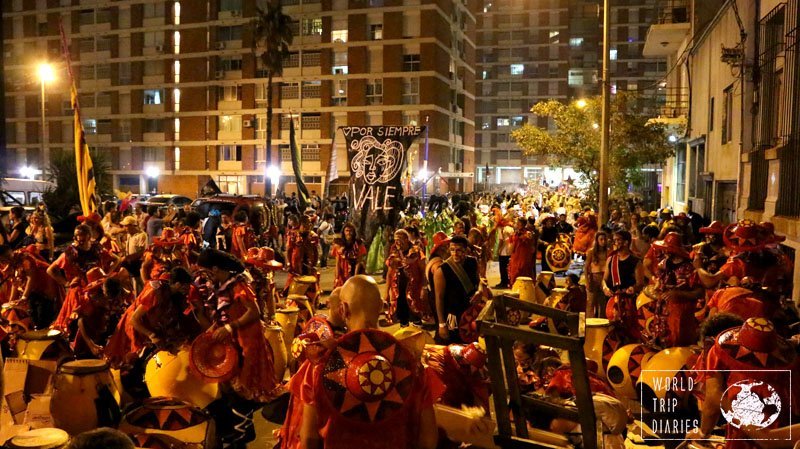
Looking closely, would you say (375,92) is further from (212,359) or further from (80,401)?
(80,401)

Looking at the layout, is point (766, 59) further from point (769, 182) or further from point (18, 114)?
point (18, 114)

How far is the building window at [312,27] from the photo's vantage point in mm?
58631

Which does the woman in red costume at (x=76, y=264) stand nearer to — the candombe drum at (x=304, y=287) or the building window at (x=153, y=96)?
the candombe drum at (x=304, y=287)

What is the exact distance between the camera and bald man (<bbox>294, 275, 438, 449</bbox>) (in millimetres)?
3242

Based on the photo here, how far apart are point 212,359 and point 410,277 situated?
5.48m

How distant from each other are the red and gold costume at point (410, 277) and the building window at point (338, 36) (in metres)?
49.2

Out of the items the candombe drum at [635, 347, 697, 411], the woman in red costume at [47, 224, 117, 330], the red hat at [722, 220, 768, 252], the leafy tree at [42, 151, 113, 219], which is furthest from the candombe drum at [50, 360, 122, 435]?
the leafy tree at [42, 151, 113, 219]

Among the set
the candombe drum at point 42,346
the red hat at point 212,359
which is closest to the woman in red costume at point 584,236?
the red hat at point 212,359

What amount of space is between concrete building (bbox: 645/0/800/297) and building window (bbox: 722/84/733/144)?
0.03 meters

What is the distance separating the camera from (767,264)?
707cm

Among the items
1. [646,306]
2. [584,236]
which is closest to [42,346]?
[646,306]

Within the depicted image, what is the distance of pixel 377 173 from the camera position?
1365cm

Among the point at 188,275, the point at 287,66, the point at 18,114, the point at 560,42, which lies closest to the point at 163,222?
the point at 188,275

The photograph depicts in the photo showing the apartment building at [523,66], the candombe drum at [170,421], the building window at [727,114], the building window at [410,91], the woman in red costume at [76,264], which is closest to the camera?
the candombe drum at [170,421]
